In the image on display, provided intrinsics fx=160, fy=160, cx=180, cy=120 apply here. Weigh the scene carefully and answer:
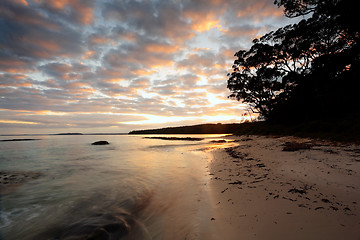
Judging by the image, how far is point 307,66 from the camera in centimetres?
2269

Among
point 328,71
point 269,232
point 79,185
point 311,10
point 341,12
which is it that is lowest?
point 79,185

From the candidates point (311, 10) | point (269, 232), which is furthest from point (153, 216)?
point (311, 10)

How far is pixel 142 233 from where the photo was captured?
2.82 metres

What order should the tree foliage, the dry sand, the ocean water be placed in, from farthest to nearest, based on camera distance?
1. the tree foliage
2. the ocean water
3. the dry sand

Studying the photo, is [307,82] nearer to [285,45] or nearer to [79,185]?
[285,45]

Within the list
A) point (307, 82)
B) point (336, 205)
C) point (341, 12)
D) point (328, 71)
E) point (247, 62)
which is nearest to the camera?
point (336, 205)

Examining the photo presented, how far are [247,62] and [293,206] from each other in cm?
3188

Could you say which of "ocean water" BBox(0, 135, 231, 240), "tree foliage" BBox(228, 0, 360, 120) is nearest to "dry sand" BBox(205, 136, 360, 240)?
"ocean water" BBox(0, 135, 231, 240)

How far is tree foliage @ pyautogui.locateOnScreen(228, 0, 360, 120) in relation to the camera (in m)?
15.1

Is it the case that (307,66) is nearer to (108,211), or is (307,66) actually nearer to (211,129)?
(108,211)

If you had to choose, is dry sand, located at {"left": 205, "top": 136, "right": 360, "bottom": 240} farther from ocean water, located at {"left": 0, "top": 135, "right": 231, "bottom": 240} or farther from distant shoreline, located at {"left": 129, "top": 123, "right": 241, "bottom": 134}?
distant shoreline, located at {"left": 129, "top": 123, "right": 241, "bottom": 134}

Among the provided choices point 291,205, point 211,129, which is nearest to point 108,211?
point 291,205

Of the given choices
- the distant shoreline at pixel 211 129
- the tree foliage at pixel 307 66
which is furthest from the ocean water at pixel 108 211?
the distant shoreline at pixel 211 129

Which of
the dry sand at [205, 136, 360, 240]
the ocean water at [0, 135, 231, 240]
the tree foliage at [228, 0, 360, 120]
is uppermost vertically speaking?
the tree foliage at [228, 0, 360, 120]
